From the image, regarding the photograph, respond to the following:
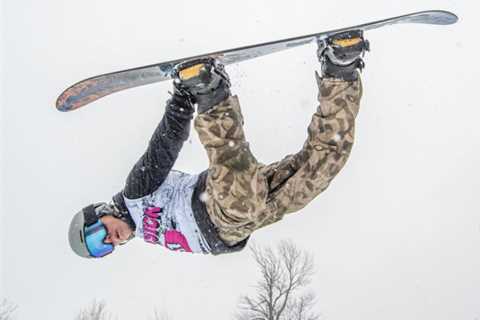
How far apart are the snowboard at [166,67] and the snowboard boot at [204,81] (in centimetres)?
18

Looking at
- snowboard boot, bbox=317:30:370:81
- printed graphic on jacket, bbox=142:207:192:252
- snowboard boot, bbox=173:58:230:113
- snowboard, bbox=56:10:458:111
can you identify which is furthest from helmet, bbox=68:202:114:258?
snowboard boot, bbox=317:30:370:81

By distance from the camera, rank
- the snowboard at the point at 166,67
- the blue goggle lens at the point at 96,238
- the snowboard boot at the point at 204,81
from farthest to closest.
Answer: the blue goggle lens at the point at 96,238 → the snowboard at the point at 166,67 → the snowboard boot at the point at 204,81

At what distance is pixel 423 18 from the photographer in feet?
12.2

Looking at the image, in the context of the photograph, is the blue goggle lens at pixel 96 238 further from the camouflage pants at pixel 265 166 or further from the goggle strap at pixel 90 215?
the camouflage pants at pixel 265 166

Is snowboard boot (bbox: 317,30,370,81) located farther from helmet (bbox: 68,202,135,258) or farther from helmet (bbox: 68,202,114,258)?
helmet (bbox: 68,202,114,258)

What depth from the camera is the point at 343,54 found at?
278 cm

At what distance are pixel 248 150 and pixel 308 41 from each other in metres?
0.94

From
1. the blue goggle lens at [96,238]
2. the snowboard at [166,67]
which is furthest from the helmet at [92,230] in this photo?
the snowboard at [166,67]

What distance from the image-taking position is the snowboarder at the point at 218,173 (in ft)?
9.00

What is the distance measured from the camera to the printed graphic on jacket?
3.47 m

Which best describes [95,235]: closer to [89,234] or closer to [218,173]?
[89,234]

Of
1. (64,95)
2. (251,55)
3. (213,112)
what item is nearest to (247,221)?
(213,112)

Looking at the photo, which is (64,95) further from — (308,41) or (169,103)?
(308,41)

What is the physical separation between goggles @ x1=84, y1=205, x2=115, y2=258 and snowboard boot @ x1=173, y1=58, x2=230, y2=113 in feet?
5.10
